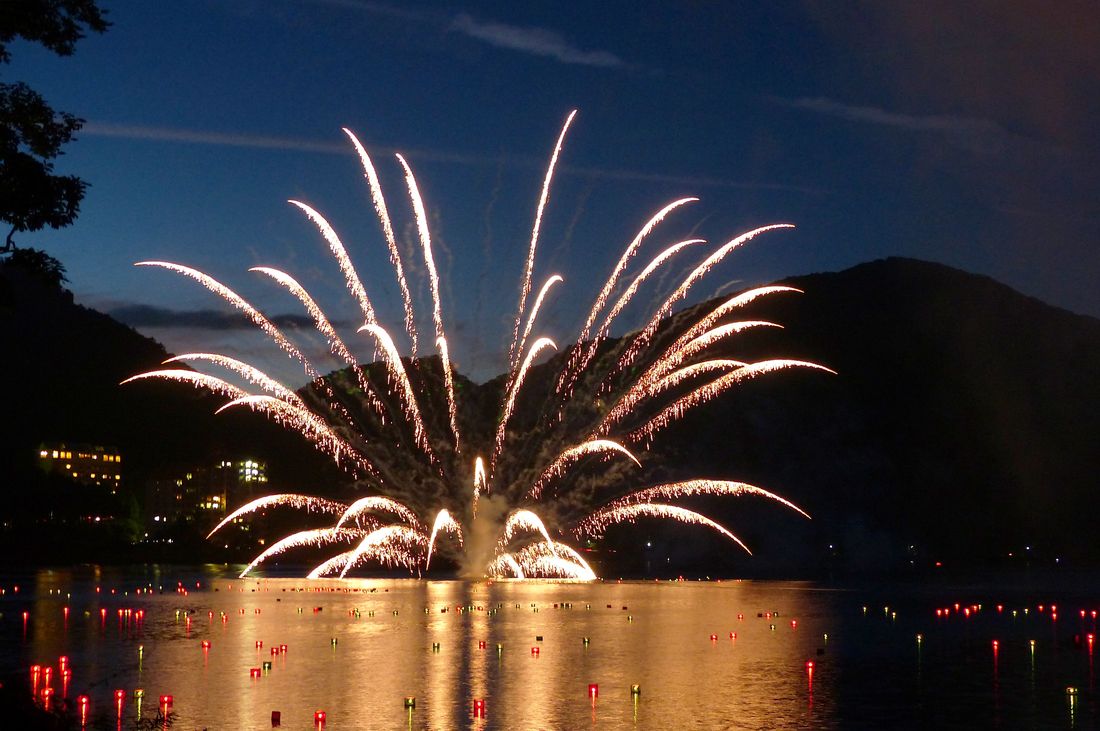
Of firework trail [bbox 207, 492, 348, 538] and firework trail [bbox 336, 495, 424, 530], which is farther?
firework trail [bbox 336, 495, 424, 530]

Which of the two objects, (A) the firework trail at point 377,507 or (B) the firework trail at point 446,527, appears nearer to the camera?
(A) the firework trail at point 377,507

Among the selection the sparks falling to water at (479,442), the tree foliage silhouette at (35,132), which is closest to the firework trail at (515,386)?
the sparks falling to water at (479,442)

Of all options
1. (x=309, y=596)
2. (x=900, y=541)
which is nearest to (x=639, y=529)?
(x=900, y=541)

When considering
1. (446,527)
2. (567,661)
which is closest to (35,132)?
(567,661)

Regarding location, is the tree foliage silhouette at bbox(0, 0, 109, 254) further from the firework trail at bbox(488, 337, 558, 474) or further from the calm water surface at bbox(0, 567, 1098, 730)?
the firework trail at bbox(488, 337, 558, 474)

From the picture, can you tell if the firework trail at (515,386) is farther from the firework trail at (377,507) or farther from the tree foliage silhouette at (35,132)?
the tree foliage silhouette at (35,132)

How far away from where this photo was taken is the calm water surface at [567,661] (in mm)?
25109

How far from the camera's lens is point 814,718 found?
81.1 ft

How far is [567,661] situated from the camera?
115 feet

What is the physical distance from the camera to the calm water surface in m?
25.1

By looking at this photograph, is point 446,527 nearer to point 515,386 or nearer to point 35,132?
point 515,386

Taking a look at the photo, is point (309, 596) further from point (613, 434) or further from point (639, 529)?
point (639, 529)

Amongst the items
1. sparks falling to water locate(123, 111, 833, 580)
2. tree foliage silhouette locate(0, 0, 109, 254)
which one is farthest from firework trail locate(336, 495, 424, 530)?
tree foliage silhouette locate(0, 0, 109, 254)

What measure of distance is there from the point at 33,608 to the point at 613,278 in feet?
101
